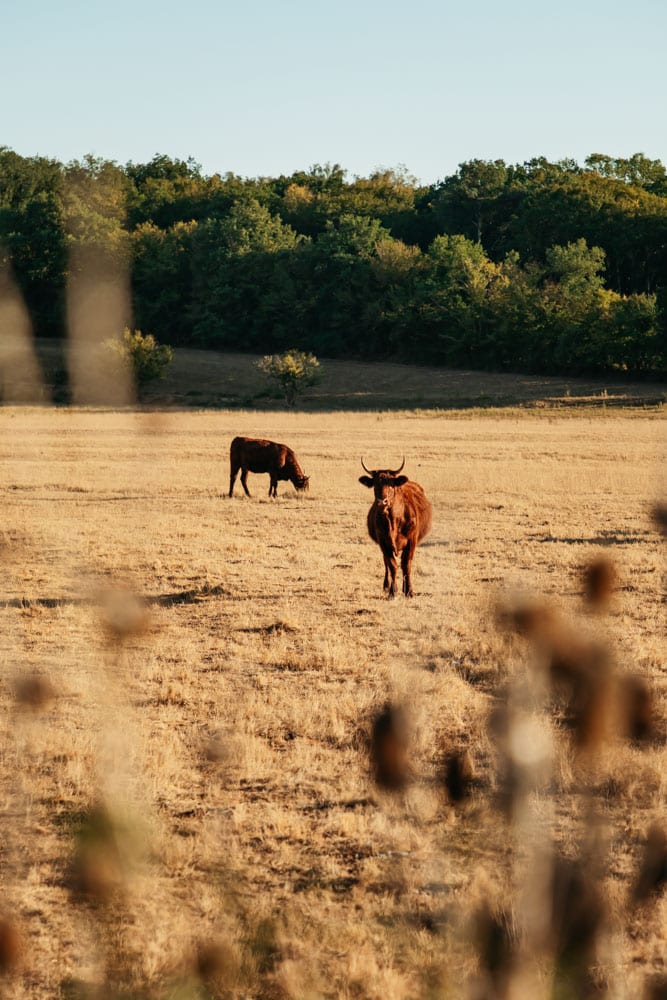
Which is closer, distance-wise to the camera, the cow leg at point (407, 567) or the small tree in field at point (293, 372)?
the cow leg at point (407, 567)

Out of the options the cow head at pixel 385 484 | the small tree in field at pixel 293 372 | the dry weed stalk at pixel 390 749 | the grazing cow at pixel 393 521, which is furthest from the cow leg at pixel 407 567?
the small tree in field at pixel 293 372

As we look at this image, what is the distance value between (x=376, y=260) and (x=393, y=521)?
276 feet

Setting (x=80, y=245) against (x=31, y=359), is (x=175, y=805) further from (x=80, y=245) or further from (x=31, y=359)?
(x=80, y=245)

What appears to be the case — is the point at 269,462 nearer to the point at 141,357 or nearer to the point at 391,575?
the point at 391,575

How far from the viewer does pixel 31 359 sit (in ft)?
278

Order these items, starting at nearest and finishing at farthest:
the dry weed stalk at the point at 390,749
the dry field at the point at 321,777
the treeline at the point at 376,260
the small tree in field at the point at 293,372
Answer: the dry field at the point at 321,777, the dry weed stalk at the point at 390,749, the small tree in field at the point at 293,372, the treeline at the point at 376,260

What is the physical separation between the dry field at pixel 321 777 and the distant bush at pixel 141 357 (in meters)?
58.7

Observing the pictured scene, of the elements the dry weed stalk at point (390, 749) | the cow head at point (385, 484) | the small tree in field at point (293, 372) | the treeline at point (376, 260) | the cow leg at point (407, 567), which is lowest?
the dry weed stalk at point (390, 749)

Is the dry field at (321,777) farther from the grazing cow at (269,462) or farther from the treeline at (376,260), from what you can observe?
the treeline at (376,260)

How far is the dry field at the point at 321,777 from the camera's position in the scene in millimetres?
4480

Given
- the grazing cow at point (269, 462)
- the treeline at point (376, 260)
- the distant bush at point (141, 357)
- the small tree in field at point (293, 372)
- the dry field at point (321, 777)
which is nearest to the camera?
the dry field at point (321, 777)

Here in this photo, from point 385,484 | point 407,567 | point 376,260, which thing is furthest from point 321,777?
point 376,260

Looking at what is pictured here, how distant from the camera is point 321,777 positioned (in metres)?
6.46

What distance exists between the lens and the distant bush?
72688 millimetres
